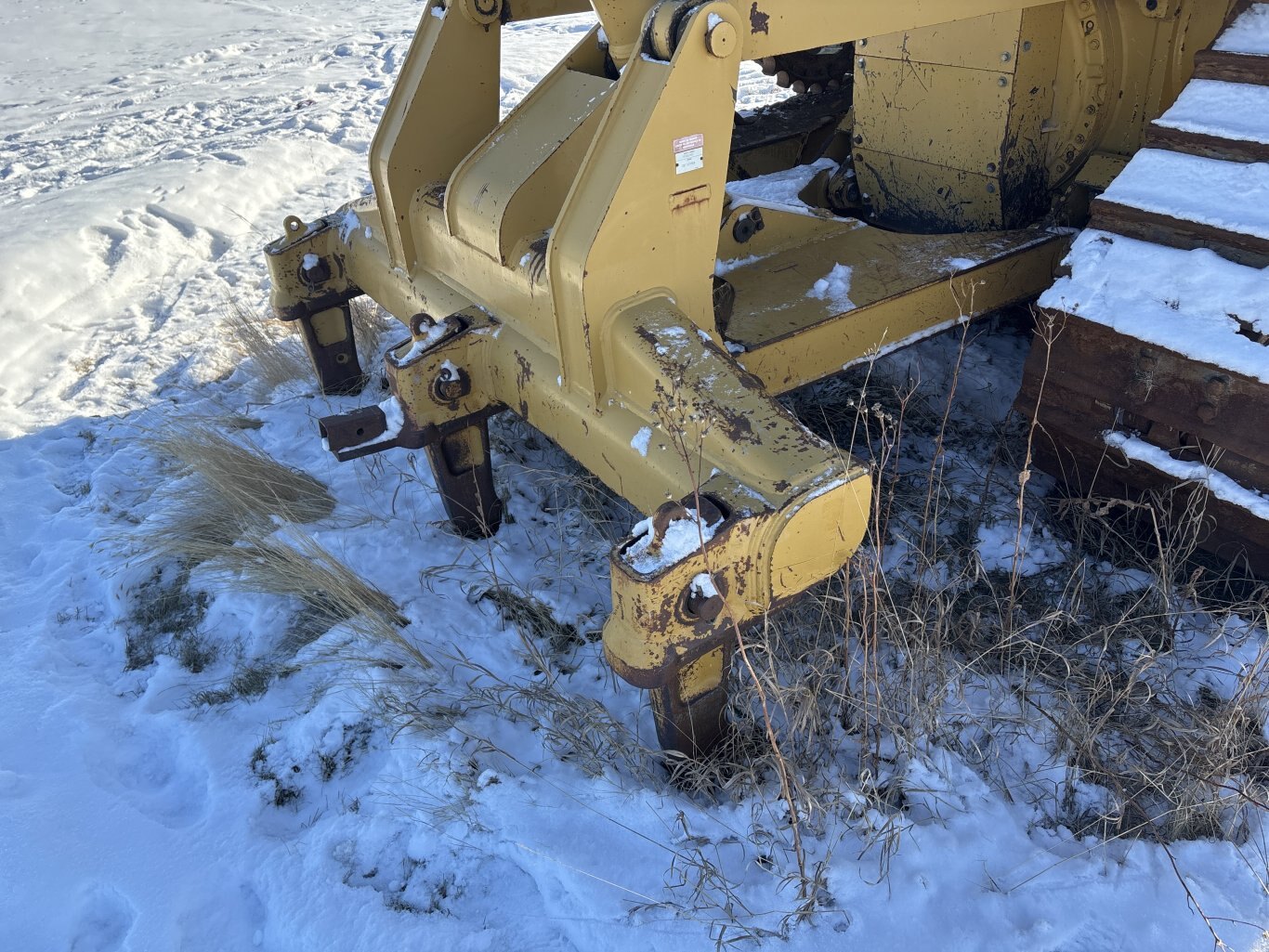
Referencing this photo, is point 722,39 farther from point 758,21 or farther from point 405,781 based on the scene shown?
point 405,781

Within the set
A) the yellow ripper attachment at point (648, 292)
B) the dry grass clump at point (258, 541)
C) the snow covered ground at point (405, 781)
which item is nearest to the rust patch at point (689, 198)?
the yellow ripper attachment at point (648, 292)

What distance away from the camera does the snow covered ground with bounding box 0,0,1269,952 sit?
185cm

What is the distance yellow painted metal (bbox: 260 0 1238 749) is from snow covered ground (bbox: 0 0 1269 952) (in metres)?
0.33

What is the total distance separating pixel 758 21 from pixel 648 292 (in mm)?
641

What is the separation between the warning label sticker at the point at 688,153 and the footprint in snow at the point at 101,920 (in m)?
2.02

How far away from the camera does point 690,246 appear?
2277 millimetres

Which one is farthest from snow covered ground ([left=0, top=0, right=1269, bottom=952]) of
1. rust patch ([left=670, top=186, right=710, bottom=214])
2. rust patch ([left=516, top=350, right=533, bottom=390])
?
rust patch ([left=670, top=186, right=710, bottom=214])

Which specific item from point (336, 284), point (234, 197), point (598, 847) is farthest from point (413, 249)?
point (234, 197)

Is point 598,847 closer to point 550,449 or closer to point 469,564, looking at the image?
point 469,564

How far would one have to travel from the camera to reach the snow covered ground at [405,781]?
1847mm

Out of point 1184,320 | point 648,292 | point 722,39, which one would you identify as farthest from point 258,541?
point 1184,320

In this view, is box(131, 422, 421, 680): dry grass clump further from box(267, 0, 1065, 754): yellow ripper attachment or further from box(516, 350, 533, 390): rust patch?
box(516, 350, 533, 390): rust patch

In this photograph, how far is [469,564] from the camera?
2.89 m

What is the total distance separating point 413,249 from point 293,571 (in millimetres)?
1112
